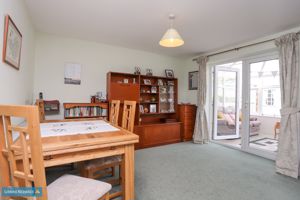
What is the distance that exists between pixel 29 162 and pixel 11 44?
4.71 ft

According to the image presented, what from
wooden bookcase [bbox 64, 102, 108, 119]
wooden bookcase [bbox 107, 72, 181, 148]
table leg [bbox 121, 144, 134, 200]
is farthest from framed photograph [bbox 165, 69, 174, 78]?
table leg [bbox 121, 144, 134, 200]

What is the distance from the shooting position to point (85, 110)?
3.34 metres

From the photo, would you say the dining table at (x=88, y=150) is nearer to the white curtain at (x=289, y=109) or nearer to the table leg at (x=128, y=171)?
the table leg at (x=128, y=171)

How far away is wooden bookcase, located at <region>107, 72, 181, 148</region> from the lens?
371cm

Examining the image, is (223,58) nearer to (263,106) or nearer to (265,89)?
(265,89)

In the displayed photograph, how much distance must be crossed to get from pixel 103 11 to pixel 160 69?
254 centimetres

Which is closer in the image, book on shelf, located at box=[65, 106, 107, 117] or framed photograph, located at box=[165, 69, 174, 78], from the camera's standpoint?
book on shelf, located at box=[65, 106, 107, 117]

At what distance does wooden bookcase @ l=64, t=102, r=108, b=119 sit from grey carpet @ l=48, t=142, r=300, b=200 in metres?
1.20

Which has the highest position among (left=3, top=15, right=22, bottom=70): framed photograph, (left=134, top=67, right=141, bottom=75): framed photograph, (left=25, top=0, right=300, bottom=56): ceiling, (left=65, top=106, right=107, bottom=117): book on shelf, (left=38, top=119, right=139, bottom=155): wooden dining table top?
(left=25, top=0, right=300, bottom=56): ceiling

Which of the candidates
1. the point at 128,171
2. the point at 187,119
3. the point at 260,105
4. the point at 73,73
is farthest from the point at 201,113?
the point at 73,73

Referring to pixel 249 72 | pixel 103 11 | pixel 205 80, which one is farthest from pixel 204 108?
pixel 103 11

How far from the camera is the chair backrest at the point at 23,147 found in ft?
2.58

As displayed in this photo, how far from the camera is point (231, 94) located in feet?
14.9

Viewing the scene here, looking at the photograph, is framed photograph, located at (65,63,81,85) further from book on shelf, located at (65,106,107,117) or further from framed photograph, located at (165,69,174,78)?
framed photograph, located at (165,69,174,78)
